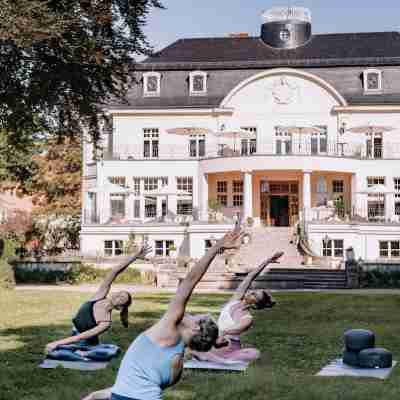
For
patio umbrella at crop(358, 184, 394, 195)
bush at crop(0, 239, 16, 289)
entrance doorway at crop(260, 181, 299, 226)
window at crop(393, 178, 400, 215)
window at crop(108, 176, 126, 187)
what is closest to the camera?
bush at crop(0, 239, 16, 289)

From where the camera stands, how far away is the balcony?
157 ft

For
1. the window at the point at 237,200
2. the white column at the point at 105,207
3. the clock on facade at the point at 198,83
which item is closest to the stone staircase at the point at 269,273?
the window at the point at 237,200

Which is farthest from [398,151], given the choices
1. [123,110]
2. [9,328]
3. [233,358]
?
[233,358]

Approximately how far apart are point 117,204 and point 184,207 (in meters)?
3.43

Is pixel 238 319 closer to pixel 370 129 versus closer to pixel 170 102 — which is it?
pixel 370 129

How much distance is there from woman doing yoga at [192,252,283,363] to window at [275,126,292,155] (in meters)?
36.4

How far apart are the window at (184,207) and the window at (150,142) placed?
323 centimetres

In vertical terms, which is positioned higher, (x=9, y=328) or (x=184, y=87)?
(x=184, y=87)

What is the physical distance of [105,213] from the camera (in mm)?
47562

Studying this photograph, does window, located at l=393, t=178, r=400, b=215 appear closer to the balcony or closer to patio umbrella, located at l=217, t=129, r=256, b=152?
the balcony

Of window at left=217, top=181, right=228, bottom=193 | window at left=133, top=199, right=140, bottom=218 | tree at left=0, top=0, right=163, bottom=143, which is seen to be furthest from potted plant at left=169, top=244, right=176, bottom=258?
tree at left=0, top=0, right=163, bottom=143

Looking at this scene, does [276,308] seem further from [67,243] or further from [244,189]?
[67,243]

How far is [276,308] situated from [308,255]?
16.3 metres

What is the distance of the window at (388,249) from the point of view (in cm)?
4344
